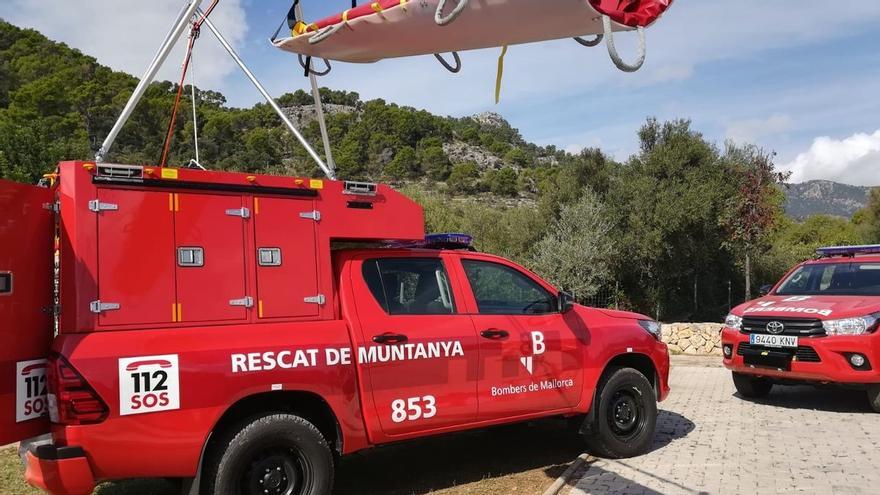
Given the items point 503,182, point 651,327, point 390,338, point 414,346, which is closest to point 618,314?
point 651,327

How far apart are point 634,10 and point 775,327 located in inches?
233

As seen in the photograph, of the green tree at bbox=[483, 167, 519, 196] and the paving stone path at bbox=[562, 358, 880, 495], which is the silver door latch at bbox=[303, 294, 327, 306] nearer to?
the paving stone path at bbox=[562, 358, 880, 495]

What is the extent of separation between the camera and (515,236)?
2219 centimetres

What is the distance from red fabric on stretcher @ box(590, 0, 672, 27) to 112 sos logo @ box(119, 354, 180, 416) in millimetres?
3048

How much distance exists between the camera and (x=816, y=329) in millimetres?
7383

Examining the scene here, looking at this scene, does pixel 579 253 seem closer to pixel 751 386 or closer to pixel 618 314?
pixel 751 386

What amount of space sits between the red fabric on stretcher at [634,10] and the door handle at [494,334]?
274 centimetres

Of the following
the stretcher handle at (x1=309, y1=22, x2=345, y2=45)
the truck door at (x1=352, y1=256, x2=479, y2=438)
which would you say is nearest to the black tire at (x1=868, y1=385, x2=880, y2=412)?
the truck door at (x1=352, y1=256, x2=479, y2=438)

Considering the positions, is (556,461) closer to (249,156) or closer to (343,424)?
(343,424)

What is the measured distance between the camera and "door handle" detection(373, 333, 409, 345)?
4.63 meters

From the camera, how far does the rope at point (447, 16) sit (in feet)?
10.8

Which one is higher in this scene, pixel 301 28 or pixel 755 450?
pixel 301 28

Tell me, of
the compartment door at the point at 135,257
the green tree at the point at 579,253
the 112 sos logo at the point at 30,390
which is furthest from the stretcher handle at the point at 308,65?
the green tree at the point at 579,253

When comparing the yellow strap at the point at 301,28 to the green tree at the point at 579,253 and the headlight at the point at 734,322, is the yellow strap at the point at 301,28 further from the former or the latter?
the green tree at the point at 579,253
